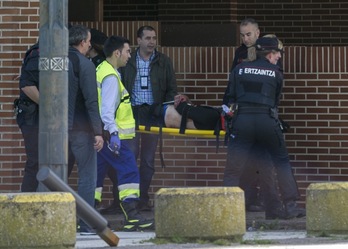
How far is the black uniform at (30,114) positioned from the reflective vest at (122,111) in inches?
25.8

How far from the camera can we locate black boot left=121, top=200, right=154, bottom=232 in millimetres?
11188

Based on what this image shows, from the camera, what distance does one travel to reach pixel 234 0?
1585cm

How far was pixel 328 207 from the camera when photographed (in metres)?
10.1

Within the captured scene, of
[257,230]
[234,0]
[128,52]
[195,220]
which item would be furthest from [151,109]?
[234,0]

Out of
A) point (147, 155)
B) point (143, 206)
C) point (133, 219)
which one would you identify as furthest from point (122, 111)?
point (143, 206)

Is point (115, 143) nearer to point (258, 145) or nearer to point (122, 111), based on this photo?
point (122, 111)

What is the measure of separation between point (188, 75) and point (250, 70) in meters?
1.59

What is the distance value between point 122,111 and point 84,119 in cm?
71

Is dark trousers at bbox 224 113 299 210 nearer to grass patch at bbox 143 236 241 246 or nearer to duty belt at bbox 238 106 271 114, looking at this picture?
duty belt at bbox 238 106 271 114

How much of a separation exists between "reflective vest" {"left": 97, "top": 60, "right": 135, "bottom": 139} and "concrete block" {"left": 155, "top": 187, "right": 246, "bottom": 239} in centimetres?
183

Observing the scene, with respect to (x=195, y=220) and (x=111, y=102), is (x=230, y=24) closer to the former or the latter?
(x=111, y=102)

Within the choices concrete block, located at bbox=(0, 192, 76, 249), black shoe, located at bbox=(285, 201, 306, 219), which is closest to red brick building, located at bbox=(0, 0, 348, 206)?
black shoe, located at bbox=(285, 201, 306, 219)

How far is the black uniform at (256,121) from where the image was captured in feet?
37.8

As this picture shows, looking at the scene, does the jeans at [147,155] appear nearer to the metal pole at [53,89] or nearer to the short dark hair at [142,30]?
the short dark hair at [142,30]
